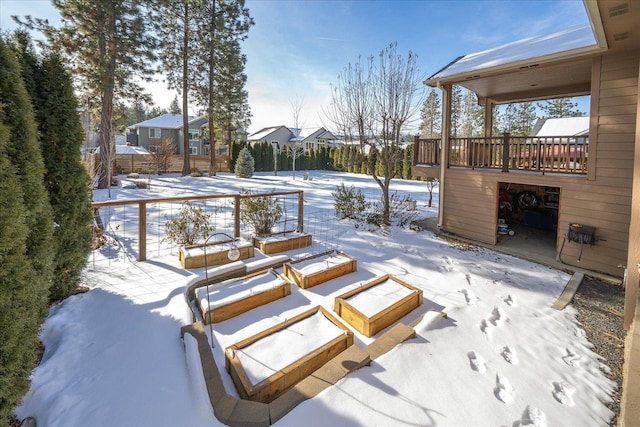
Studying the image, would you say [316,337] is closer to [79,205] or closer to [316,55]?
[79,205]

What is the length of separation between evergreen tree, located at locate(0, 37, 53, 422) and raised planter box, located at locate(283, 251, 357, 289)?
113 inches

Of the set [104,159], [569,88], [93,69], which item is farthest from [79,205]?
[93,69]

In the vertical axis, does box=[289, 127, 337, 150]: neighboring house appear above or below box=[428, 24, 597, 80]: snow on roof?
above

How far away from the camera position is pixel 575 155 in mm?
6090

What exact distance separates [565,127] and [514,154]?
1200cm

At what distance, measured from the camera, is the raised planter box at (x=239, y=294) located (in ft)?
12.0

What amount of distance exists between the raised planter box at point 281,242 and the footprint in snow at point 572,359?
4410 millimetres

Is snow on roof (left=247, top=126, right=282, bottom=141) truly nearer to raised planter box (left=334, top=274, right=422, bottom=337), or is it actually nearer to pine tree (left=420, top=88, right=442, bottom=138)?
pine tree (left=420, top=88, right=442, bottom=138)

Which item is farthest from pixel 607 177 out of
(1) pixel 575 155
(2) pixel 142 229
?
(2) pixel 142 229

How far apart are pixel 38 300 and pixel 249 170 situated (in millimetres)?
17643

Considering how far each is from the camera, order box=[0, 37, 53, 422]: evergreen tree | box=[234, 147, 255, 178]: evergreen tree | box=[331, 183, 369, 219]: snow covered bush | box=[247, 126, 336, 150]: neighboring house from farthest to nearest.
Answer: box=[247, 126, 336, 150]: neighboring house
box=[234, 147, 255, 178]: evergreen tree
box=[331, 183, 369, 219]: snow covered bush
box=[0, 37, 53, 422]: evergreen tree

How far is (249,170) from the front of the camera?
773 inches

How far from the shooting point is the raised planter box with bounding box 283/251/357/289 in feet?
15.1

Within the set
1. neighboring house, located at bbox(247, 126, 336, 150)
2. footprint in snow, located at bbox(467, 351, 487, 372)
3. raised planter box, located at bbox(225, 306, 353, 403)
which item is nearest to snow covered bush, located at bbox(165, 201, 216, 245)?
raised planter box, located at bbox(225, 306, 353, 403)
